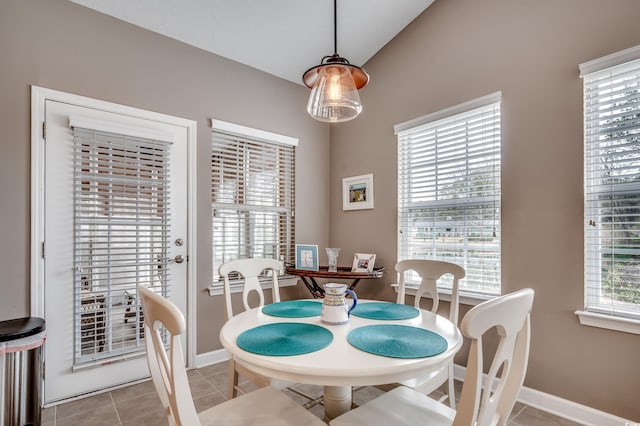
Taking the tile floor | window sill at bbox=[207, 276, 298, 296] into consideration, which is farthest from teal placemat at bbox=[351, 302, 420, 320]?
window sill at bbox=[207, 276, 298, 296]

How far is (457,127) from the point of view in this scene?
8.87 ft

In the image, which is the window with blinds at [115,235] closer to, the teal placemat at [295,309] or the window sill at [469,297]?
the teal placemat at [295,309]

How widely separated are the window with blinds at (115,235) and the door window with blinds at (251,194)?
0.47 metres

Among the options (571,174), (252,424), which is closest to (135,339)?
(252,424)

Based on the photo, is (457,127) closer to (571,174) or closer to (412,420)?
(571,174)

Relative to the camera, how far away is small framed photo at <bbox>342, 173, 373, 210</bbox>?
337cm

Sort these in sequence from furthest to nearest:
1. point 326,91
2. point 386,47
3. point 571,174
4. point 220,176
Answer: point 386,47 → point 220,176 → point 571,174 → point 326,91

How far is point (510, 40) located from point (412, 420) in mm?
2540

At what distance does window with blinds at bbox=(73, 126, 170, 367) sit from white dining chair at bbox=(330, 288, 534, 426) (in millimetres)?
1991

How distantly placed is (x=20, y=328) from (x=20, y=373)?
25cm

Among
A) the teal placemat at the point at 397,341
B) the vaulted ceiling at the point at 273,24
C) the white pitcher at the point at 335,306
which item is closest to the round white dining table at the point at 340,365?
the teal placemat at the point at 397,341

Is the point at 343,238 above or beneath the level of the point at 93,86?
beneath

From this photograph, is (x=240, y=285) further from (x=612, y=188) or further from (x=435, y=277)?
(x=612, y=188)

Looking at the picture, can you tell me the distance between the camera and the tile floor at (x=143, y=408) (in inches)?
80.7
